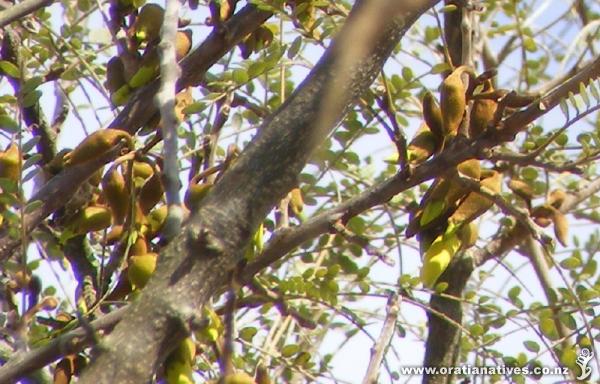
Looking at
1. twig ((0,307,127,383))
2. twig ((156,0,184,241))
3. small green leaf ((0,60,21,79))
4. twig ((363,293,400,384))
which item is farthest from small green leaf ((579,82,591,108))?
small green leaf ((0,60,21,79))

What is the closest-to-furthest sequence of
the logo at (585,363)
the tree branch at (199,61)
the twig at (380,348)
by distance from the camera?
the twig at (380,348)
the tree branch at (199,61)
the logo at (585,363)

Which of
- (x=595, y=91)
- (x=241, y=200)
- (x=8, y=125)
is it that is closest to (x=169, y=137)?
(x=241, y=200)

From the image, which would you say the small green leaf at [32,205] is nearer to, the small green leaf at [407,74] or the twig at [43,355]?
the twig at [43,355]

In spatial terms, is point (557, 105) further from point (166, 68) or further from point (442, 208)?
point (166, 68)

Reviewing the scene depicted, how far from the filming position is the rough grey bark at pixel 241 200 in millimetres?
974

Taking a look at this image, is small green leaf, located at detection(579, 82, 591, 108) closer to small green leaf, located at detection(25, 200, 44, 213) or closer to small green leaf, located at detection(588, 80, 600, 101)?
small green leaf, located at detection(588, 80, 600, 101)

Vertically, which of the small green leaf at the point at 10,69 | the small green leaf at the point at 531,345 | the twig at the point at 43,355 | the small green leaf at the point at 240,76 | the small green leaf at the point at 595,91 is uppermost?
the small green leaf at the point at 240,76

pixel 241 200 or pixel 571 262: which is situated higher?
pixel 571 262

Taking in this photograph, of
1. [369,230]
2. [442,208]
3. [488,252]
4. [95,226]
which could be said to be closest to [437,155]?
[442,208]

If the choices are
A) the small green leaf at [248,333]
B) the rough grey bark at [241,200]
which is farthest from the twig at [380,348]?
the small green leaf at [248,333]

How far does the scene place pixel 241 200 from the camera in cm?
104

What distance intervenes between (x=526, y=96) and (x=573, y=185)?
0.99 metres

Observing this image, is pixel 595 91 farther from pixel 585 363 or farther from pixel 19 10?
pixel 19 10

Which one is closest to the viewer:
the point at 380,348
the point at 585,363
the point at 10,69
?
the point at 380,348
